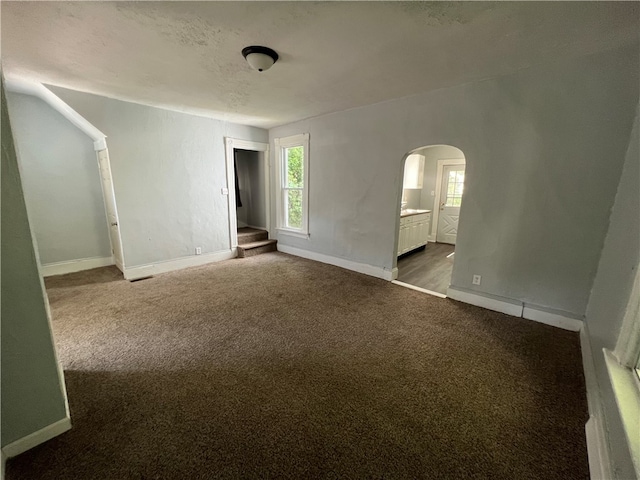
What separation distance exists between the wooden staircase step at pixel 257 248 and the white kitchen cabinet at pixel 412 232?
259 cm

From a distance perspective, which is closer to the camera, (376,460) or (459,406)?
(376,460)

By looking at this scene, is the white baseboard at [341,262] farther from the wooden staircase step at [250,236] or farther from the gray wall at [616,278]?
the gray wall at [616,278]

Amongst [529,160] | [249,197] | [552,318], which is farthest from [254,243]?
[552,318]

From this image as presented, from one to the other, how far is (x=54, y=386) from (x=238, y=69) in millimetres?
2732

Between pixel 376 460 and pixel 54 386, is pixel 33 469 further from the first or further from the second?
pixel 376 460

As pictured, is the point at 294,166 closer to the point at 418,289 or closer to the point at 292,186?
the point at 292,186

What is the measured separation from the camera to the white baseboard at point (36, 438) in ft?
4.19

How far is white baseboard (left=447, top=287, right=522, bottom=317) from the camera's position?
8.95 feet

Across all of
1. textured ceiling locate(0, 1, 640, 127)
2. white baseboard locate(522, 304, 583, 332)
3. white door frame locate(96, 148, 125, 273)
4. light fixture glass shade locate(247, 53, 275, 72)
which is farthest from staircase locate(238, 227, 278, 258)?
white baseboard locate(522, 304, 583, 332)

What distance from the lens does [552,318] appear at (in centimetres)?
253

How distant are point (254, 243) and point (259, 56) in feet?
12.1

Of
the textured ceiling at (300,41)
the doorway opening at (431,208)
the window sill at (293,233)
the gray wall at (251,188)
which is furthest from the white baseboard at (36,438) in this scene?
the gray wall at (251,188)

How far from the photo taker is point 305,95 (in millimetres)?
3127

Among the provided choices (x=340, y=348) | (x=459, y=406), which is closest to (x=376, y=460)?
(x=459, y=406)
